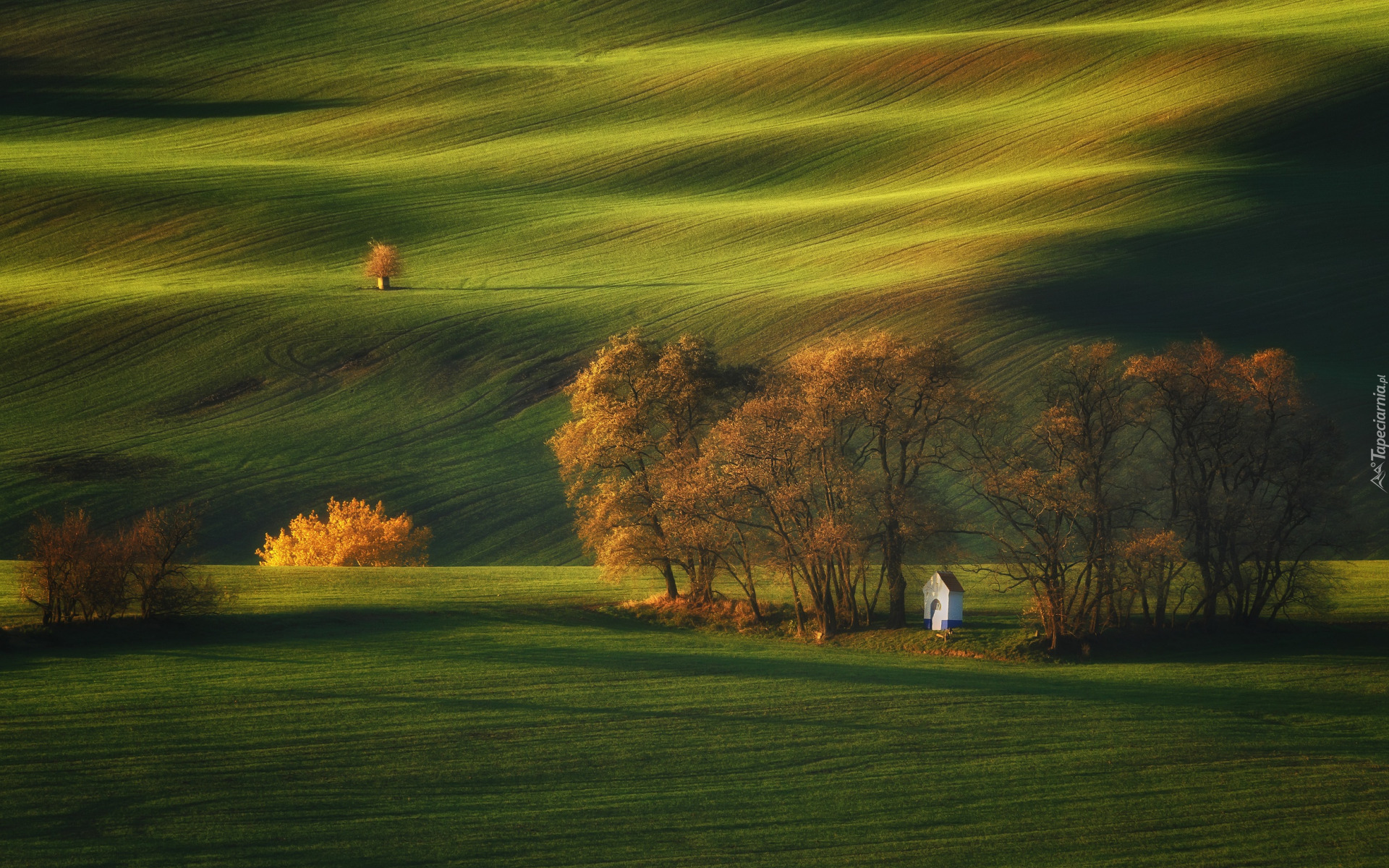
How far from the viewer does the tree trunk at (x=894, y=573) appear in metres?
40.3

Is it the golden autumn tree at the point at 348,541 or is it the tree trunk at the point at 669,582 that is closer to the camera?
the tree trunk at the point at 669,582

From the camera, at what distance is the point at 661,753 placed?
25094 millimetres

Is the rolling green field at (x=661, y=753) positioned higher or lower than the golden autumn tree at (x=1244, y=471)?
lower

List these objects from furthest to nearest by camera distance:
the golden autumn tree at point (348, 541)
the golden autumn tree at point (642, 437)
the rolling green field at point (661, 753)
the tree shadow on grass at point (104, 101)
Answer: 1. the tree shadow on grass at point (104, 101)
2. the golden autumn tree at point (348, 541)
3. the golden autumn tree at point (642, 437)
4. the rolling green field at point (661, 753)

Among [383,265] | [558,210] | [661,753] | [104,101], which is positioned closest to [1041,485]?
[661,753]

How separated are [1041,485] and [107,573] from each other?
28151mm

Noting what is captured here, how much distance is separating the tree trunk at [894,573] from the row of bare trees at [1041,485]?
66 millimetres

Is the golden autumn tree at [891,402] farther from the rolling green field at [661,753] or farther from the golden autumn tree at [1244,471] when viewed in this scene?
the golden autumn tree at [1244,471]

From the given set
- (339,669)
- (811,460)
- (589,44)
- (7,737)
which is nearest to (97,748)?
(7,737)

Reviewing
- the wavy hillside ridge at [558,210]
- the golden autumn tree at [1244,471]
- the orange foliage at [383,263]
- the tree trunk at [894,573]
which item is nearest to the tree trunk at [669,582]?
the tree trunk at [894,573]


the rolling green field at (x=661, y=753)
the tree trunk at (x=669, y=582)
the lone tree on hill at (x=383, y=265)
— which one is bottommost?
the rolling green field at (x=661, y=753)

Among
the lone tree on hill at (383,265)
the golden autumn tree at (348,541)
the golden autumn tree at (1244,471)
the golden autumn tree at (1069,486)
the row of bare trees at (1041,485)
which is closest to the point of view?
the golden autumn tree at (1069,486)

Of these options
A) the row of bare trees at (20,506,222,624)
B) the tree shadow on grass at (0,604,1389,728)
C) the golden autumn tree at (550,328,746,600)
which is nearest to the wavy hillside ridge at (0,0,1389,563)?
the golden autumn tree at (550,328,746,600)

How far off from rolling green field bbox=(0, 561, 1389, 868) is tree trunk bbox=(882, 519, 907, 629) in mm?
3546
